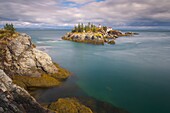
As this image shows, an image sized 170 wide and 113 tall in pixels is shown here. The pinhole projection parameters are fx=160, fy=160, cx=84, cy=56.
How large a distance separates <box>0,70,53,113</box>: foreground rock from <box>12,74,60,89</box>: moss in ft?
29.5

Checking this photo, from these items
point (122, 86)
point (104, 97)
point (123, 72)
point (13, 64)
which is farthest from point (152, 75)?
point (13, 64)

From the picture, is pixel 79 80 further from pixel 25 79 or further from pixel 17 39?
pixel 17 39

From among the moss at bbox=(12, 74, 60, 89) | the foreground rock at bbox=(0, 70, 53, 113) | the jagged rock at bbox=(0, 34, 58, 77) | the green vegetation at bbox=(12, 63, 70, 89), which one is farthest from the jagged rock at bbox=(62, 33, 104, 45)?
the foreground rock at bbox=(0, 70, 53, 113)

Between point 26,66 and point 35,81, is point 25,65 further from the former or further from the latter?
point 35,81

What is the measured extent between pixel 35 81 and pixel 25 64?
4.68 m

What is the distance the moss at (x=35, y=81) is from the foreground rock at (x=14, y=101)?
354 inches

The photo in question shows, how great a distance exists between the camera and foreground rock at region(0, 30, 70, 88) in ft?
103

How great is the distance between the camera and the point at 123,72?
139 ft

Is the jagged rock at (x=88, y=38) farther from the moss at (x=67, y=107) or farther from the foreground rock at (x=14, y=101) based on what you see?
the foreground rock at (x=14, y=101)

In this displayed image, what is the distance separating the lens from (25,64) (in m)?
33.3

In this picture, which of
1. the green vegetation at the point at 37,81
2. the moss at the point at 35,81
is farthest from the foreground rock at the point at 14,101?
the moss at the point at 35,81

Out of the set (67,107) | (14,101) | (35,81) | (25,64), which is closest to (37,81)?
(35,81)

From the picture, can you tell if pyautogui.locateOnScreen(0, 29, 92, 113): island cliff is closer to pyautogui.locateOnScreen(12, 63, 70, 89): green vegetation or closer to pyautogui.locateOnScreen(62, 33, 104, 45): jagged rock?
pyautogui.locateOnScreen(12, 63, 70, 89): green vegetation

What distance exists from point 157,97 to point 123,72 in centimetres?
1482
